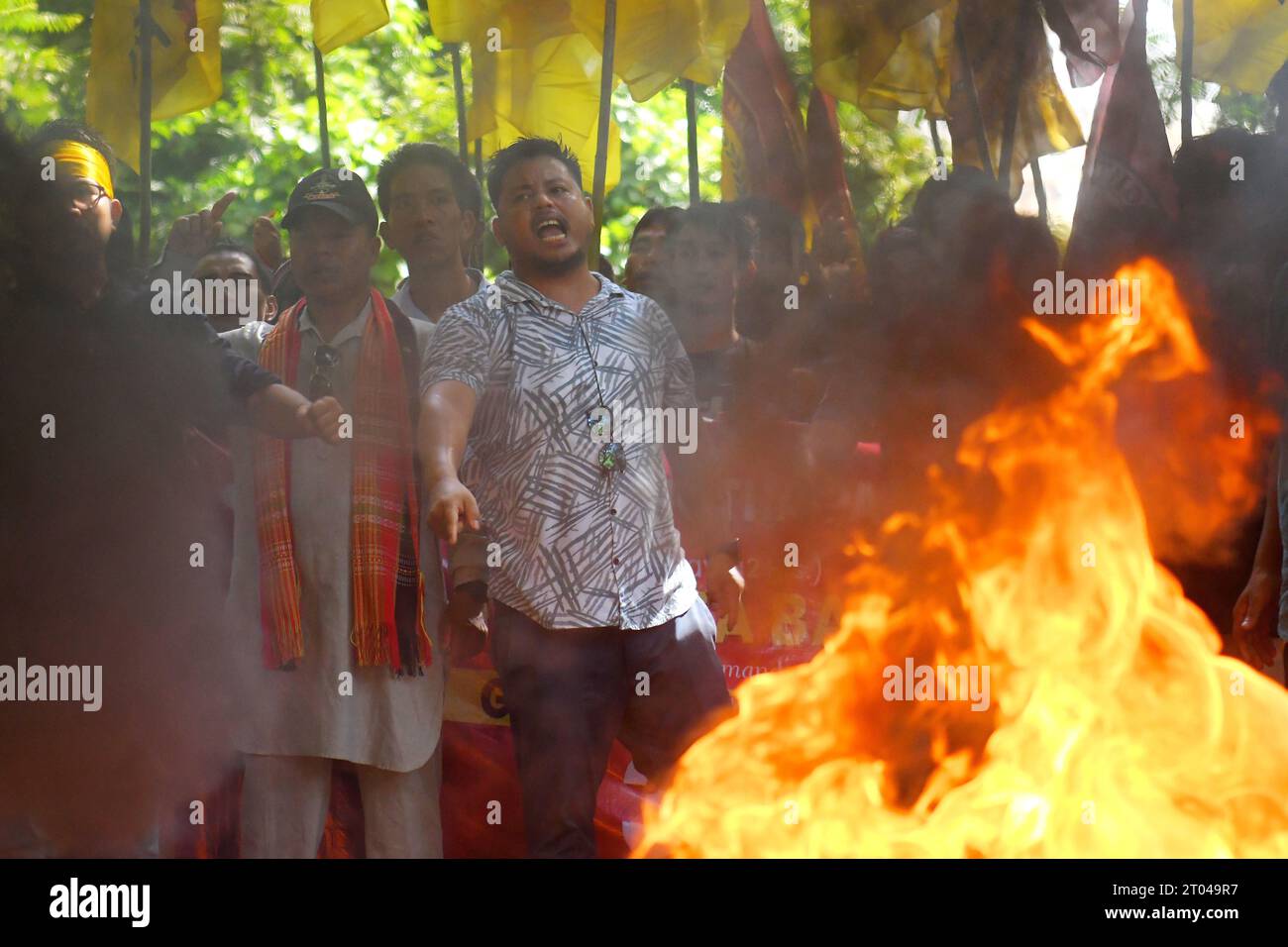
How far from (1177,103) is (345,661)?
14.5 ft

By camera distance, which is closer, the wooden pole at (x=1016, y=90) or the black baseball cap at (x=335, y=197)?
the black baseball cap at (x=335, y=197)

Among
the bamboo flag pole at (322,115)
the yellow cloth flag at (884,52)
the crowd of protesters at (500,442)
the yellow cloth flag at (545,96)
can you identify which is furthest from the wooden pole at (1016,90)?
the bamboo flag pole at (322,115)

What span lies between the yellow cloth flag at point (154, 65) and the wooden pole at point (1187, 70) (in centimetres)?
363

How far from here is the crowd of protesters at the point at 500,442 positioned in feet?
14.3

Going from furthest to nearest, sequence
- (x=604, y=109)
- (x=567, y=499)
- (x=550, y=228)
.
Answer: (x=604, y=109) < (x=550, y=228) < (x=567, y=499)

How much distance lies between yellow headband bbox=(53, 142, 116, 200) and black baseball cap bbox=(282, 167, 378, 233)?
0.60m

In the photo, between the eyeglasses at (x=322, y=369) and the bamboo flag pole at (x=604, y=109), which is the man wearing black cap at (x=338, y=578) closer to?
the eyeglasses at (x=322, y=369)

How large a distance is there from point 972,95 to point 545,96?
171cm

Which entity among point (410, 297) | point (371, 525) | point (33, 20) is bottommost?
point (371, 525)

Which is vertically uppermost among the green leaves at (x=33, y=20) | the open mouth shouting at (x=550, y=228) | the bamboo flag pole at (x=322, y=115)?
the green leaves at (x=33, y=20)

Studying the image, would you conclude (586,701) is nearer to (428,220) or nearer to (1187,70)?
(428,220)

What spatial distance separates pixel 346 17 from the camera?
582 cm

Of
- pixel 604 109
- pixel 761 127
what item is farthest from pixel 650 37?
pixel 761 127

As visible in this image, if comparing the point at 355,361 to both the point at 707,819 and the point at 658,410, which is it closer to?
the point at 658,410
